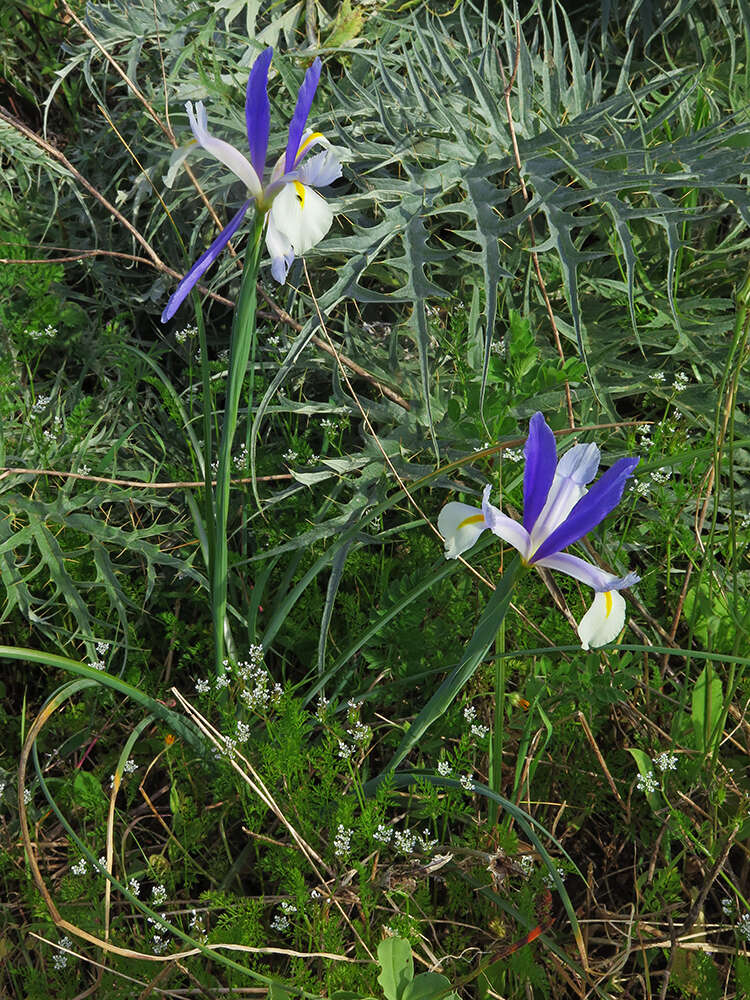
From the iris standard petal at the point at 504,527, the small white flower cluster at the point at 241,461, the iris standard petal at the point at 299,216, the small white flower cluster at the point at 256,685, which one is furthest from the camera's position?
the small white flower cluster at the point at 241,461

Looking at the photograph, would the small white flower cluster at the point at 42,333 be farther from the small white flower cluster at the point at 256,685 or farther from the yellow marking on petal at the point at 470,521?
the yellow marking on petal at the point at 470,521

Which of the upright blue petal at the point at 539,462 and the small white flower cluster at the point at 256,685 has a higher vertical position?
the upright blue petal at the point at 539,462

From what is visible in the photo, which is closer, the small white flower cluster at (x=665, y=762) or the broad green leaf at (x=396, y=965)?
the broad green leaf at (x=396, y=965)

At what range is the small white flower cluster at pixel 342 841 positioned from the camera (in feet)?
3.51

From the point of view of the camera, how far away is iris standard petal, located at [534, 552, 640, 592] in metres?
0.84

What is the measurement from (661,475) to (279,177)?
0.72 m

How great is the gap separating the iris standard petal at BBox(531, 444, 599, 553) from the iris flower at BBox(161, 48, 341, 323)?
0.34 metres

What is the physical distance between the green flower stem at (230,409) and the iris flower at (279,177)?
0.03 meters

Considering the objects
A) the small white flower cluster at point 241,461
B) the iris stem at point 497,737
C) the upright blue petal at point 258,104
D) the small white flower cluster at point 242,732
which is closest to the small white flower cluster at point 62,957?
the small white flower cluster at point 242,732

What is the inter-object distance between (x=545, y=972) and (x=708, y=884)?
0.76 feet

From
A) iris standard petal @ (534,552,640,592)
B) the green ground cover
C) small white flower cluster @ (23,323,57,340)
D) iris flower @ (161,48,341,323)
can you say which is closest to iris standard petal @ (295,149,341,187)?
iris flower @ (161,48,341,323)

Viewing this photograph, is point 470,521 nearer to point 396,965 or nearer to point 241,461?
point 396,965

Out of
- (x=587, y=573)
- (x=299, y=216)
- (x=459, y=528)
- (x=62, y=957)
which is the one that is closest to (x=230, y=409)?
(x=299, y=216)

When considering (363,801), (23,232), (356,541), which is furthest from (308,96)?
(23,232)
